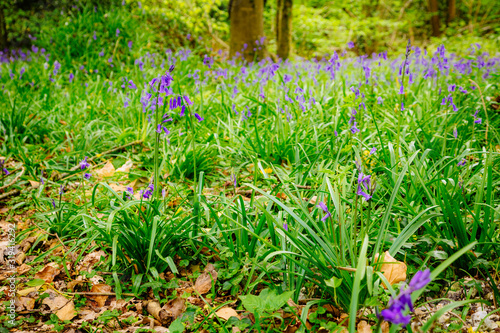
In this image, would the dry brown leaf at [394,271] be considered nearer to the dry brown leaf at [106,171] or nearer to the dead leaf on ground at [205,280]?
the dead leaf on ground at [205,280]

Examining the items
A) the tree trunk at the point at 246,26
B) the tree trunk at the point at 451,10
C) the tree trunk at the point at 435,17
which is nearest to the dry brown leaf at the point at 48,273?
the tree trunk at the point at 246,26

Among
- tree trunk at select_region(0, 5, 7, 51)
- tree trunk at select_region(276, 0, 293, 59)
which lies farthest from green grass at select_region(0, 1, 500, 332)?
tree trunk at select_region(0, 5, 7, 51)

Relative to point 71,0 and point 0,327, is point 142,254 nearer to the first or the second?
point 0,327

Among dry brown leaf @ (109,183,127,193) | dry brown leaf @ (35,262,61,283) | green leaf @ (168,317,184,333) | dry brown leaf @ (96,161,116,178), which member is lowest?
dry brown leaf @ (35,262,61,283)

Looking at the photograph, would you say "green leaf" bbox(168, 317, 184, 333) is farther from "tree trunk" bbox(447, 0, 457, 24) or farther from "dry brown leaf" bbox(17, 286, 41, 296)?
"tree trunk" bbox(447, 0, 457, 24)

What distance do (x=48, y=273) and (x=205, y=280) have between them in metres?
0.90

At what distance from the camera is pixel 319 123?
3074 millimetres

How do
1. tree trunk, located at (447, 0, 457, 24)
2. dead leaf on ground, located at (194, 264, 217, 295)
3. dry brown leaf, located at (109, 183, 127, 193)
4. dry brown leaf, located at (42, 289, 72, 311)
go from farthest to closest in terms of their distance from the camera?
tree trunk, located at (447, 0, 457, 24) → dry brown leaf, located at (109, 183, 127, 193) → dead leaf on ground, located at (194, 264, 217, 295) → dry brown leaf, located at (42, 289, 72, 311)

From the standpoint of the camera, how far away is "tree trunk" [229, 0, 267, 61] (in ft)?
23.1

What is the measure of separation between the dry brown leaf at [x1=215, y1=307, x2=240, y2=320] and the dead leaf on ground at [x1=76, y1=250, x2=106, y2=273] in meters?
0.80

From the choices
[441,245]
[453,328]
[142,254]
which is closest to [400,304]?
[453,328]

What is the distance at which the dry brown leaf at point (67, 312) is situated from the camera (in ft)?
5.03

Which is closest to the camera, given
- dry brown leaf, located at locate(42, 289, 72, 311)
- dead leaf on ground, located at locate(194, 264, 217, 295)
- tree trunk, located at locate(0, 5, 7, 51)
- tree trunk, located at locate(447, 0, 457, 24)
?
dry brown leaf, located at locate(42, 289, 72, 311)

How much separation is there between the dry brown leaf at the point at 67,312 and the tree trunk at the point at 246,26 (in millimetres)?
6233
